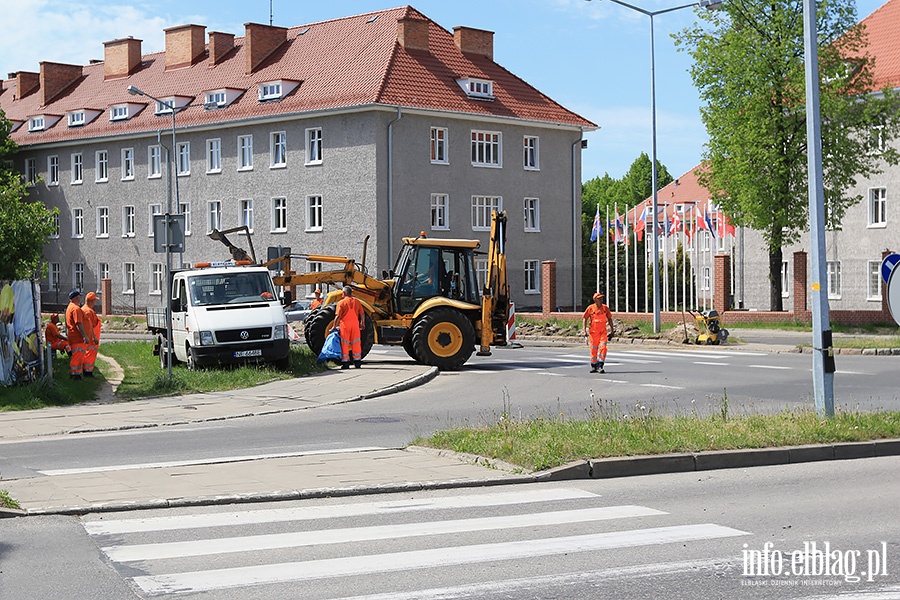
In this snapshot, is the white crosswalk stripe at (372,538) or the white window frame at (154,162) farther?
the white window frame at (154,162)

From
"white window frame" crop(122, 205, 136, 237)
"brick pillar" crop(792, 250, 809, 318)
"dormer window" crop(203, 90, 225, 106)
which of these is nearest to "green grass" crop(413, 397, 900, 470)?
"brick pillar" crop(792, 250, 809, 318)

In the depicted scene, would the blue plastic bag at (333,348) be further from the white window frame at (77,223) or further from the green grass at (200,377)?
the white window frame at (77,223)

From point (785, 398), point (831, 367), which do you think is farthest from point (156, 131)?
point (831, 367)

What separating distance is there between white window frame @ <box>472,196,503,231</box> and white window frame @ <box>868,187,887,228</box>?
52.6ft

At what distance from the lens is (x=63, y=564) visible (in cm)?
781

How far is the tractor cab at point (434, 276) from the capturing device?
1037 inches

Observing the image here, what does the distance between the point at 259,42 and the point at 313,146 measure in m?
8.39

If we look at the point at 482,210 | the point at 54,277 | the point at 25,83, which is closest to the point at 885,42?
the point at 482,210

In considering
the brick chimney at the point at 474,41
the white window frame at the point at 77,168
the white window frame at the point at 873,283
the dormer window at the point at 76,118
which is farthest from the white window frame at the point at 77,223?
the white window frame at the point at 873,283

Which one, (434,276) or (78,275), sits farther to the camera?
(78,275)

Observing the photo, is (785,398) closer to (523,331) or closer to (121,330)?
(523,331)

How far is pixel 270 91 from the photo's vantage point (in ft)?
179

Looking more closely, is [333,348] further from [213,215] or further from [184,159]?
[184,159]

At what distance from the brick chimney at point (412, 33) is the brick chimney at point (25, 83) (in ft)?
99.4
